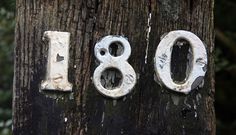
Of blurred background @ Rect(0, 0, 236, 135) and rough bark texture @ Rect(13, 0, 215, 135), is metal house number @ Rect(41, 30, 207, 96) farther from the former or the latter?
blurred background @ Rect(0, 0, 236, 135)

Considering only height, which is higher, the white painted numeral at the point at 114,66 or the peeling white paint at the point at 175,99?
the white painted numeral at the point at 114,66

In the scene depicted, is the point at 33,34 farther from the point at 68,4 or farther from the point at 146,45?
the point at 146,45

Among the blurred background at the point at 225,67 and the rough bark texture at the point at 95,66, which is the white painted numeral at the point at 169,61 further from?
the blurred background at the point at 225,67

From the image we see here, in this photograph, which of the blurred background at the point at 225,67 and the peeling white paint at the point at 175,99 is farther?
the blurred background at the point at 225,67

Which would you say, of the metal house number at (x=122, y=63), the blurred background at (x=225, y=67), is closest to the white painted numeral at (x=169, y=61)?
the metal house number at (x=122, y=63)

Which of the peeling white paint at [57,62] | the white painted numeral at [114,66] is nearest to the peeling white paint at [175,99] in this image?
the white painted numeral at [114,66]

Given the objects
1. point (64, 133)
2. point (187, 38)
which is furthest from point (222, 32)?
point (64, 133)
